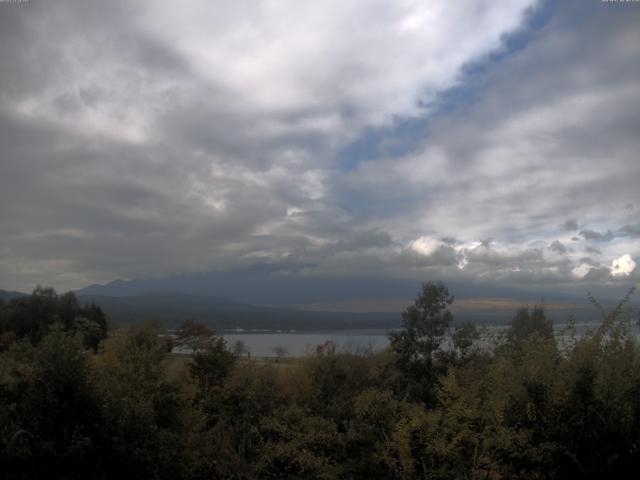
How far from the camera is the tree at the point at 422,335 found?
18.8m

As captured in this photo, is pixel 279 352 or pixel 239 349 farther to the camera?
pixel 239 349

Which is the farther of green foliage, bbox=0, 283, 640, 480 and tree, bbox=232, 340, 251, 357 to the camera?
tree, bbox=232, 340, 251, 357

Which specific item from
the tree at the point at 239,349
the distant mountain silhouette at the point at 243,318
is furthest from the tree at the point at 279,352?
the distant mountain silhouette at the point at 243,318

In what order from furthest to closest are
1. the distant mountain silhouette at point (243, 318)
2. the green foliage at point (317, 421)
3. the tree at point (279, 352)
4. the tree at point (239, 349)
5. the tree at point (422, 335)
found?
the distant mountain silhouette at point (243, 318) → the tree at point (422, 335) → the tree at point (239, 349) → the tree at point (279, 352) → the green foliage at point (317, 421)

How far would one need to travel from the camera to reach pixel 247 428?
36.3 feet

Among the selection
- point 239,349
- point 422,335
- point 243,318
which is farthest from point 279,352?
point 243,318

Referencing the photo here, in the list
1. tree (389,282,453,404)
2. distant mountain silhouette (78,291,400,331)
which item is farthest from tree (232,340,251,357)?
distant mountain silhouette (78,291,400,331)

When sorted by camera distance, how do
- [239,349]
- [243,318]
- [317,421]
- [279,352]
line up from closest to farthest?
[317,421], [279,352], [239,349], [243,318]

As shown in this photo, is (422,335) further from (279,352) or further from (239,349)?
(239,349)

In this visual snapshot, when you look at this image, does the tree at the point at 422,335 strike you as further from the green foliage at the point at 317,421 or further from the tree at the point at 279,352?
the green foliage at the point at 317,421

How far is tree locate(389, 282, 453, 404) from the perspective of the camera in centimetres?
1881

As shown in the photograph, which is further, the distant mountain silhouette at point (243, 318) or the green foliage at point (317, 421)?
the distant mountain silhouette at point (243, 318)

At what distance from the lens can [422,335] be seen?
760 inches

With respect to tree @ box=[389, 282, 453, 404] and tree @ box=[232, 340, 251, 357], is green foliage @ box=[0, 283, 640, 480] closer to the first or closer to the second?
tree @ box=[232, 340, 251, 357]
